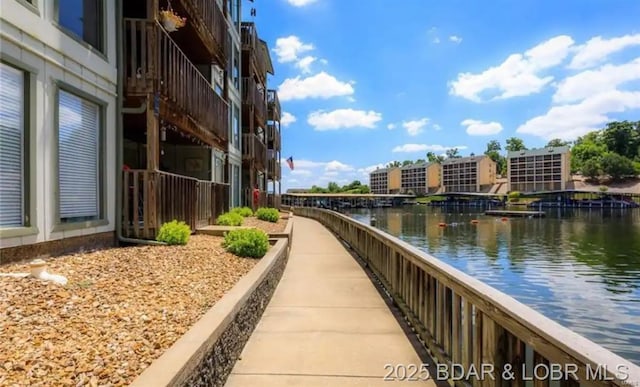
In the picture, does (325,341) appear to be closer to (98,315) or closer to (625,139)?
(98,315)

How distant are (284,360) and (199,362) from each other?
1326 millimetres

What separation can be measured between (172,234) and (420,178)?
135 m

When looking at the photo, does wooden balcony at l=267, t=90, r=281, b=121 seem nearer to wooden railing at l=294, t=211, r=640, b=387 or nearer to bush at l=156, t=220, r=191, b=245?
bush at l=156, t=220, r=191, b=245

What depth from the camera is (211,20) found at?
12.7 meters

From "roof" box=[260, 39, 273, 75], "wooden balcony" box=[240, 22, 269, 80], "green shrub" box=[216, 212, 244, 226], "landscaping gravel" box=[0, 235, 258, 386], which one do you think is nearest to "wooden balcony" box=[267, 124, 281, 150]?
"roof" box=[260, 39, 273, 75]

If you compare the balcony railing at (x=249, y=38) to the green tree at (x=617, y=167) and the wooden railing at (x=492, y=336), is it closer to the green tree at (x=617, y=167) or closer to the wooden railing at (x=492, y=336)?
the wooden railing at (x=492, y=336)

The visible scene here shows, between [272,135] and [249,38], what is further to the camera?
[272,135]

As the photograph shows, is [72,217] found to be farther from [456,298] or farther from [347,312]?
[456,298]

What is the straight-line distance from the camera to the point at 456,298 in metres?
3.68

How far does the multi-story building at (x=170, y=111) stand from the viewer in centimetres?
750

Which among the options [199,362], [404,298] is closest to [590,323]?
[404,298]

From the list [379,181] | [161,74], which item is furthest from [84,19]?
[379,181]

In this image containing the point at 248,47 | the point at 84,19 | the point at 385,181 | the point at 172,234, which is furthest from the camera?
the point at 385,181

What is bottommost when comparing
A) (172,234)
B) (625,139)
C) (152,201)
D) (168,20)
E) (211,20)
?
(172,234)
